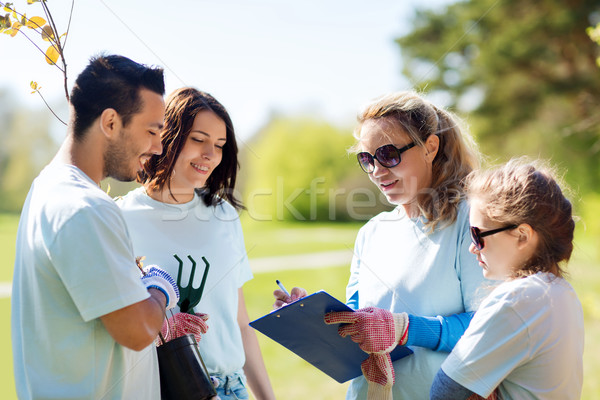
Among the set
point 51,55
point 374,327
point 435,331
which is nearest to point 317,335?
point 374,327

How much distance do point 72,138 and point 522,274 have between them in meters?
1.62

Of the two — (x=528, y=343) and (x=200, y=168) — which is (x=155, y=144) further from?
(x=528, y=343)

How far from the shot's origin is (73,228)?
1.62 meters

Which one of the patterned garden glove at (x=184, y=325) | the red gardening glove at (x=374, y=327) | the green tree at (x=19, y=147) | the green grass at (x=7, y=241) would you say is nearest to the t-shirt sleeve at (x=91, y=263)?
the patterned garden glove at (x=184, y=325)

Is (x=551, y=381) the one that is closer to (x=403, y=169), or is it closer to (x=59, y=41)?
(x=403, y=169)

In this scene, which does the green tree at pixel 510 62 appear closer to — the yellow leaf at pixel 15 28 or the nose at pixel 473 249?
the nose at pixel 473 249

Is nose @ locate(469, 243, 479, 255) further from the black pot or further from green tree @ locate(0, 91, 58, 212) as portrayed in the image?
green tree @ locate(0, 91, 58, 212)

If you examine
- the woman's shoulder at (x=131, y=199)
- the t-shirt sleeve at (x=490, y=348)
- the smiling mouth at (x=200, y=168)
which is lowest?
the t-shirt sleeve at (x=490, y=348)

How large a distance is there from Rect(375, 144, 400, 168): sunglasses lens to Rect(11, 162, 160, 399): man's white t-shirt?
1.26 m

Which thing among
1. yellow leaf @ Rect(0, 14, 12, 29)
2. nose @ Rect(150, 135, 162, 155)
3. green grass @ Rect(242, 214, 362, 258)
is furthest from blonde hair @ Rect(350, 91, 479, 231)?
green grass @ Rect(242, 214, 362, 258)

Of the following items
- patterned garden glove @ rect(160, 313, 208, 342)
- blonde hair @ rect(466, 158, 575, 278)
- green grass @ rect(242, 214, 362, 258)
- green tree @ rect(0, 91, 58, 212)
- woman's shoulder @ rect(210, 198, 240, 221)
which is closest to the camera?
blonde hair @ rect(466, 158, 575, 278)

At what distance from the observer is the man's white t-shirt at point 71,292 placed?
1.63 m

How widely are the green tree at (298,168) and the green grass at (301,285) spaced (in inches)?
64.2

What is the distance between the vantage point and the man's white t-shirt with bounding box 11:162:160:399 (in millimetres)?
1635
